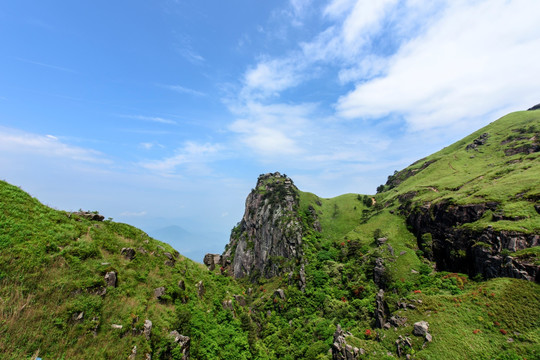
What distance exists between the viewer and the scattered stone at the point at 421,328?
41594 millimetres

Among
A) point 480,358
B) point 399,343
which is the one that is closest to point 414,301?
point 399,343

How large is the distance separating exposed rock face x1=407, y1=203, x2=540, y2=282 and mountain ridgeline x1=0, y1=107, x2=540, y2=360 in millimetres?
326

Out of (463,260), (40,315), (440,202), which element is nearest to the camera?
(40,315)

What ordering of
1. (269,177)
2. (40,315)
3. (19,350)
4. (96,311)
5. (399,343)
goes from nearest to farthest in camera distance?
(19,350) < (40,315) < (96,311) < (399,343) < (269,177)

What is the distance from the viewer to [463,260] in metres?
59.4

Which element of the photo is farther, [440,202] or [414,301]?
[440,202]

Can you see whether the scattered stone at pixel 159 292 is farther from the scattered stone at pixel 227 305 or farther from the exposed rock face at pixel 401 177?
the exposed rock face at pixel 401 177

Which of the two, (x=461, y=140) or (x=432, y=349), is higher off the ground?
(x=461, y=140)

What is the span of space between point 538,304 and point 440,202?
43.7m

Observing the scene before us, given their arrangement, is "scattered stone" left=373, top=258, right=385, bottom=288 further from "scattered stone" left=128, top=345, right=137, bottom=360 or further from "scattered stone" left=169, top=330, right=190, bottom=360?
"scattered stone" left=128, top=345, right=137, bottom=360

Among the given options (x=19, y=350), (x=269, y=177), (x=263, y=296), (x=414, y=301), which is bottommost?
(x=263, y=296)

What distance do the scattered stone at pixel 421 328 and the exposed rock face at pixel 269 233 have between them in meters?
61.1

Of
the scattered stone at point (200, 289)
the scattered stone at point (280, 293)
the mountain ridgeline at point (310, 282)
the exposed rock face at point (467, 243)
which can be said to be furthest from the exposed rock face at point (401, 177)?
the scattered stone at point (200, 289)

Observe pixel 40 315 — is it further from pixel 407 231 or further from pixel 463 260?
pixel 407 231
